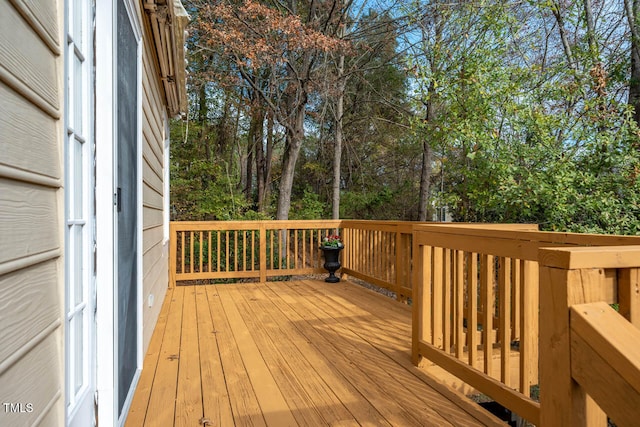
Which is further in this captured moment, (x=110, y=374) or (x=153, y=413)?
(x=153, y=413)

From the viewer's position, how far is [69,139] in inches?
51.3

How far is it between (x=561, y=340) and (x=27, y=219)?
4.28ft

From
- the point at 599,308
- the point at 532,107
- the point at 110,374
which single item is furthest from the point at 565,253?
the point at 532,107

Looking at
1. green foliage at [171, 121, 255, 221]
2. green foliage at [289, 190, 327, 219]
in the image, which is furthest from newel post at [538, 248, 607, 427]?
green foliage at [289, 190, 327, 219]

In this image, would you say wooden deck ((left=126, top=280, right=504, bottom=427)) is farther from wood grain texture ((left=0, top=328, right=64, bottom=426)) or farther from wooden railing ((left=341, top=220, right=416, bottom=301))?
wood grain texture ((left=0, top=328, right=64, bottom=426))

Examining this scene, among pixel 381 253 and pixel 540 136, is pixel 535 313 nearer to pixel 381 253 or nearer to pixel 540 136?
pixel 381 253

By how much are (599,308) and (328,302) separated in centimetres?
372

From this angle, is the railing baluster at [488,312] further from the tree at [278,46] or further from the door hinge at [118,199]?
the tree at [278,46]

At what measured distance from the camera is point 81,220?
1420 millimetres

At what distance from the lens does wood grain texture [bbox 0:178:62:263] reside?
0.71 meters

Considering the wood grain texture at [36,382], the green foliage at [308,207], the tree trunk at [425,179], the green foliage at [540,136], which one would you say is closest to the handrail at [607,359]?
the wood grain texture at [36,382]

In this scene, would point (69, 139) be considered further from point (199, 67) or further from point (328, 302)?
point (199, 67)

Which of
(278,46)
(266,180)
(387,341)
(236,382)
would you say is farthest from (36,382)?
(266,180)

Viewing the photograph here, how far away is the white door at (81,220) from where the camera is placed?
4.28 feet
